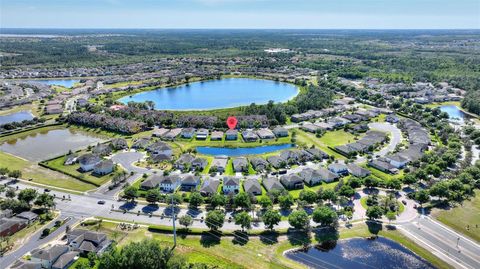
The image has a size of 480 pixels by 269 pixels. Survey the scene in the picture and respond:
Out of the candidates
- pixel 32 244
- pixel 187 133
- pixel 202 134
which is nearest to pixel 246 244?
pixel 32 244

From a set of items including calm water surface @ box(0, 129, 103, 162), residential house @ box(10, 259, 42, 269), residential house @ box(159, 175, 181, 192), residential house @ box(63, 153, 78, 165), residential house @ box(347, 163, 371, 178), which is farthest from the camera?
calm water surface @ box(0, 129, 103, 162)

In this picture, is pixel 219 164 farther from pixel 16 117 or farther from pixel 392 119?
pixel 16 117

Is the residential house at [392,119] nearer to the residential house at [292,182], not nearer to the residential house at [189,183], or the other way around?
the residential house at [292,182]

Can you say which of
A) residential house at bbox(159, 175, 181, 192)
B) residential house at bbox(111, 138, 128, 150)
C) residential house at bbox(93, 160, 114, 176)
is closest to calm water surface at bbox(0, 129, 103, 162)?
residential house at bbox(111, 138, 128, 150)

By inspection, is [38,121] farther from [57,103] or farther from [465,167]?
[465,167]

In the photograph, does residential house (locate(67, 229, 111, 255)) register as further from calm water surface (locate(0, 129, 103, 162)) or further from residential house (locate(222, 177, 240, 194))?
calm water surface (locate(0, 129, 103, 162))

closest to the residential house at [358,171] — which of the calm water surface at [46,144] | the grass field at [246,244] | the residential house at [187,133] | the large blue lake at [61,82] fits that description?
the grass field at [246,244]
